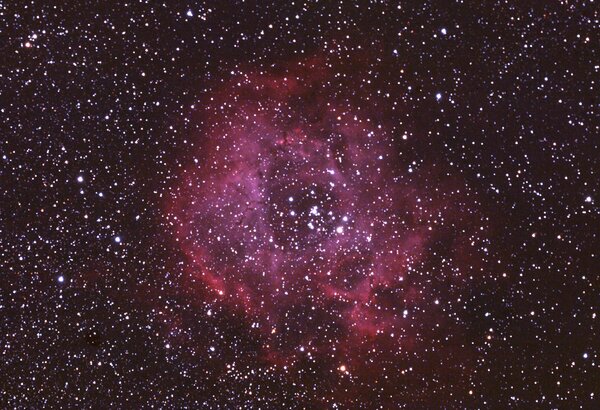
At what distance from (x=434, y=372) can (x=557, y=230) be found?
0.28 metres

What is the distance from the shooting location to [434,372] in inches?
27.8

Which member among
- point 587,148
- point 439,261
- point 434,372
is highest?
point 587,148

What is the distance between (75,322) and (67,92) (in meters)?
0.32

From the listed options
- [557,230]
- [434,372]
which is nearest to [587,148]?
[557,230]

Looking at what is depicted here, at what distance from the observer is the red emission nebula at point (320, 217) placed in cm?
66

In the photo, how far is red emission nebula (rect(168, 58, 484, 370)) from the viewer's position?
662 mm

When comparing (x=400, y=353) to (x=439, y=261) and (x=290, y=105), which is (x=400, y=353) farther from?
(x=290, y=105)

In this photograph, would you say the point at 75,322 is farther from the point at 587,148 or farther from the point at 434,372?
the point at 587,148

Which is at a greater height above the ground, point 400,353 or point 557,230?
point 557,230

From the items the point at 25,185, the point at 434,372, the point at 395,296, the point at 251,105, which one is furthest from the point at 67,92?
the point at 434,372

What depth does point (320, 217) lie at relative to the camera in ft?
2.22

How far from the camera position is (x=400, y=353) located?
2.31 ft

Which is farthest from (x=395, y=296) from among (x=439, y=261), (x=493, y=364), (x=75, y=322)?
(x=75, y=322)

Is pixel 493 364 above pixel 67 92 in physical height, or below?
below
